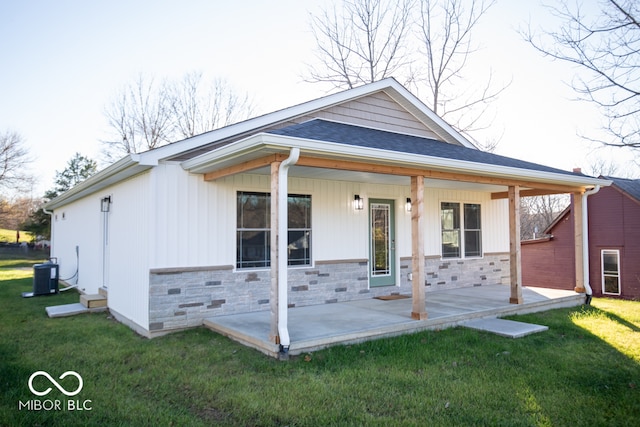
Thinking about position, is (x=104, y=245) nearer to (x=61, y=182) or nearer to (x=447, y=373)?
(x=447, y=373)

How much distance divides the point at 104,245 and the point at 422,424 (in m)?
7.97

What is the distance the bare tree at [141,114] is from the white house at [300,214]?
15.2 m

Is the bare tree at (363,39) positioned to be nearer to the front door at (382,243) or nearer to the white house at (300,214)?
the white house at (300,214)

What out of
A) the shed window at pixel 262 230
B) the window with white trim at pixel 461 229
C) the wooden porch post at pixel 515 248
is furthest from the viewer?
the window with white trim at pixel 461 229

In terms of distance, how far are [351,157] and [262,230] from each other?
8.13ft

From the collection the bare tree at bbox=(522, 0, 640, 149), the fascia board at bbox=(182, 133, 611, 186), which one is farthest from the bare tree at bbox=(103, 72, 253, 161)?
the fascia board at bbox=(182, 133, 611, 186)

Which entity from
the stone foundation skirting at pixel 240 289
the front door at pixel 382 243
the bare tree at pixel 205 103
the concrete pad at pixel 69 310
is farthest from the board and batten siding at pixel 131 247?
the bare tree at pixel 205 103

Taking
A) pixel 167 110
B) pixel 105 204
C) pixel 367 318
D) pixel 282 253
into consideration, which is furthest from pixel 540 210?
pixel 282 253

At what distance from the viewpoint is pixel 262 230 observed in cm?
740

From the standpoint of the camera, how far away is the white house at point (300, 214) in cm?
593

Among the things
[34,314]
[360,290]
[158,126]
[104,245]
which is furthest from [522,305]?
[158,126]

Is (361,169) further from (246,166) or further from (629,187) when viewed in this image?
(629,187)

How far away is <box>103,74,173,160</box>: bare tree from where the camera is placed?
24.8 metres

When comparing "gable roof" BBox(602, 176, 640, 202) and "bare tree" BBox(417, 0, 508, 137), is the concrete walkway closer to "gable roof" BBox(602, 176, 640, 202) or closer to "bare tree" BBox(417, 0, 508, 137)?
"gable roof" BBox(602, 176, 640, 202)
